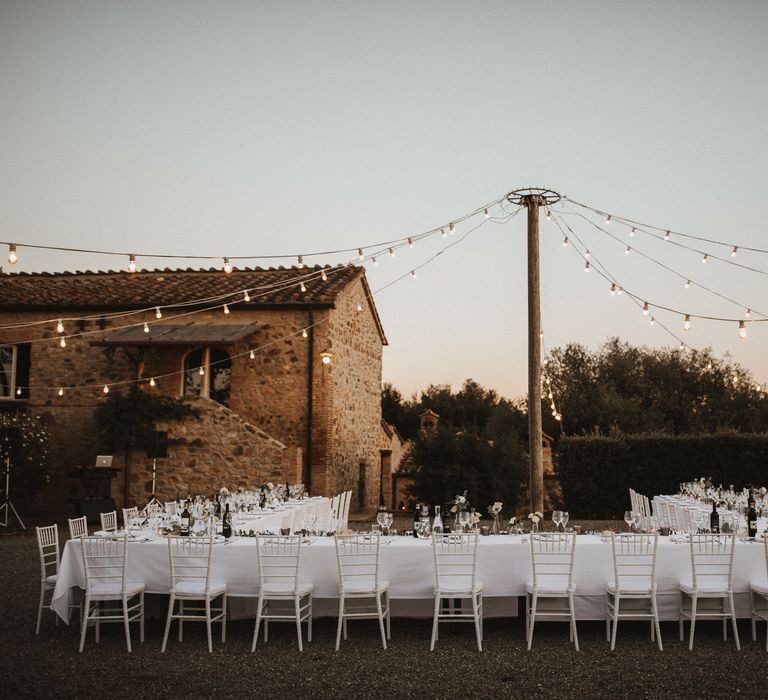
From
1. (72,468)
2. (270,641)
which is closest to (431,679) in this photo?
(270,641)

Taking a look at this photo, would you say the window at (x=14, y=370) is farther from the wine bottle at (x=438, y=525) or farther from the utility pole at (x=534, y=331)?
the wine bottle at (x=438, y=525)

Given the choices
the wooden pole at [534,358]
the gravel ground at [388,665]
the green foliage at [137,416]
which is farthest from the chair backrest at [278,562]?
the green foliage at [137,416]

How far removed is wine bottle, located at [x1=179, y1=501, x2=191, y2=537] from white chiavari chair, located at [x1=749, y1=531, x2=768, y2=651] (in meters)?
4.71

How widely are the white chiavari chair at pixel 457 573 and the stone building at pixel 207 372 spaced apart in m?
8.97

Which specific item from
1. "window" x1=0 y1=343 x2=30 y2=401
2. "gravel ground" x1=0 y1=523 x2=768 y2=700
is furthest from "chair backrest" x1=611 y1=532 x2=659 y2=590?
"window" x1=0 y1=343 x2=30 y2=401

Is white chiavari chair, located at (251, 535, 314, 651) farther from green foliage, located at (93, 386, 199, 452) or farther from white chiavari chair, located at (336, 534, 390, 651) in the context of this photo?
green foliage, located at (93, 386, 199, 452)

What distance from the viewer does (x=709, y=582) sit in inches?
225

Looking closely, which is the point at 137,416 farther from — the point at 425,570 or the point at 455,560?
the point at 455,560

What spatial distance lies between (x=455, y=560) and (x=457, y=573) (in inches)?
4.0

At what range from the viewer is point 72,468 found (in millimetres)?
16016

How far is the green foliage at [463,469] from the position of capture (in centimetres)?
1432

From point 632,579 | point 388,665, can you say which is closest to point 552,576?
point 632,579

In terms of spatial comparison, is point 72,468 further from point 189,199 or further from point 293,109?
point 293,109

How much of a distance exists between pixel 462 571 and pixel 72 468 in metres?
12.7
